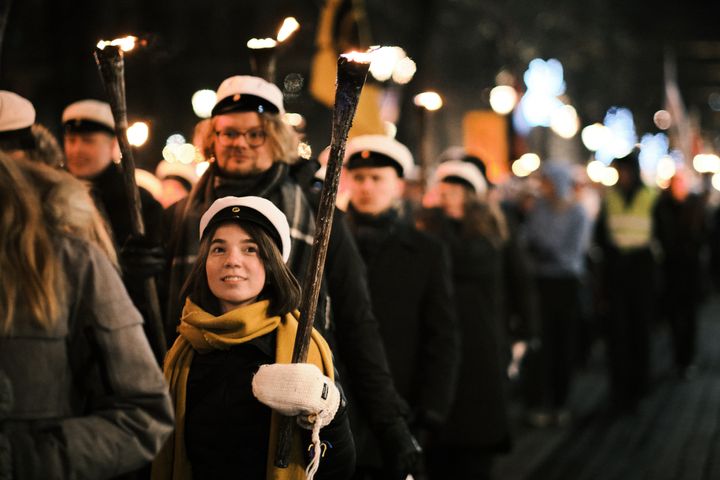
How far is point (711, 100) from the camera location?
76.5 meters

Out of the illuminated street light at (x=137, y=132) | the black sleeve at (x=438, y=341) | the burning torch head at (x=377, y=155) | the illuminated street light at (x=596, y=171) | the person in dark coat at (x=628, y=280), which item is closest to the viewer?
the black sleeve at (x=438, y=341)

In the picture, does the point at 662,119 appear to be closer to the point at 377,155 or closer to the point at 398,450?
the point at 377,155

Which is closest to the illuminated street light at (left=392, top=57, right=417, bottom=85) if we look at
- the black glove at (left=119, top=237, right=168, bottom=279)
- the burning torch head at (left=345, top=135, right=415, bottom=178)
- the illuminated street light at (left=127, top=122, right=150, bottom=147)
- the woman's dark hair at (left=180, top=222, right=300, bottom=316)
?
the illuminated street light at (left=127, top=122, right=150, bottom=147)

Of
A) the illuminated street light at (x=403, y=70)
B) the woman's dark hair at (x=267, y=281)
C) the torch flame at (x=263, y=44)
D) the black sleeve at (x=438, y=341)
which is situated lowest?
the black sleeve at (x=438, y=341)

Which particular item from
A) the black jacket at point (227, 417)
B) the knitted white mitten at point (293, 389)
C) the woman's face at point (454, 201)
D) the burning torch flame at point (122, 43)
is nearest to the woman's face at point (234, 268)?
the black jacket at point (227, 417)

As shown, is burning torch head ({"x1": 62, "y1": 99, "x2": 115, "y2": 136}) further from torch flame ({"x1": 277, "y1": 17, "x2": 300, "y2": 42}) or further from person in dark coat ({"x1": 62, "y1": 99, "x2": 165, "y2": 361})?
torch flame ({"x1": 277, "y1": 17, "x2": 300, "y2": 42})

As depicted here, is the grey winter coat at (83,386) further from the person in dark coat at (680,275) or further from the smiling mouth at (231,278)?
the person in dark coat at (680,275)

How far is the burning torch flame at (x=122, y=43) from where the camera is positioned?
4.21m

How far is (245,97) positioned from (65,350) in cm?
180

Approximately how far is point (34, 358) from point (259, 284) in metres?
1.08

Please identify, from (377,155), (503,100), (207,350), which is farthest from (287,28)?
(503,100)

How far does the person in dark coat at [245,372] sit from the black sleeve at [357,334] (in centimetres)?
87

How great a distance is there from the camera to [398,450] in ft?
15.8

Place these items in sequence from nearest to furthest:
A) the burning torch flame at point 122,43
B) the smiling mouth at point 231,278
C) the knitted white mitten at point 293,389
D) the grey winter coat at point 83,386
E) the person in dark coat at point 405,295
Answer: the grey winter coat at point 83,386 < the knitted white mitten at point 293,389 < the smiling mouth at point 231,278 < the burning torch flame at point 122,43 < the person in dark coat at point 405,295
